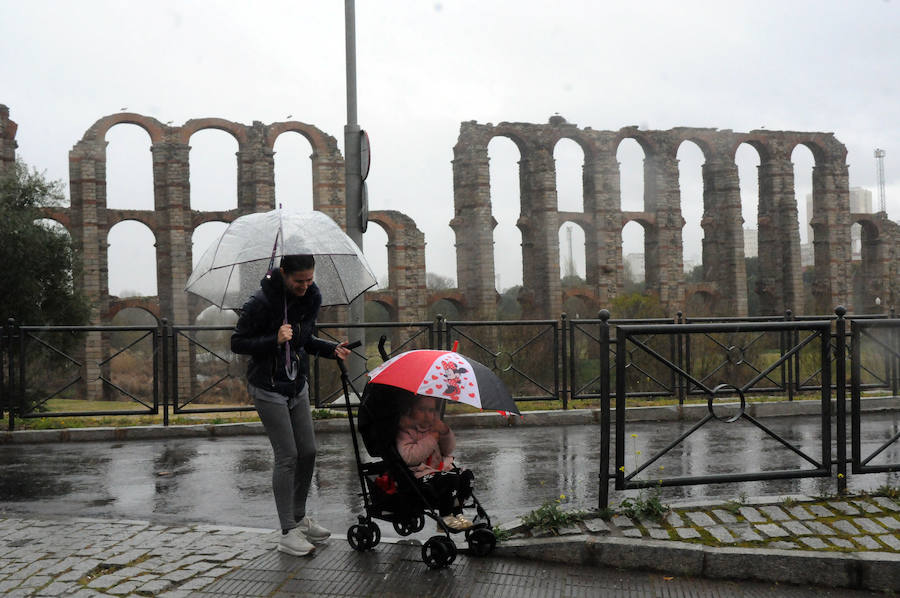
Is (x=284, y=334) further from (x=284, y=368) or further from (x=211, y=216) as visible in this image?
(x=211, y=216)

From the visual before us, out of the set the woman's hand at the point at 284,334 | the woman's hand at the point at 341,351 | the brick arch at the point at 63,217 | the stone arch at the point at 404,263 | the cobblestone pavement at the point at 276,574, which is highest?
the brick arch at the point at 63,217

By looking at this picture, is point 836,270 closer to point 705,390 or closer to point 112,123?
point 112,123

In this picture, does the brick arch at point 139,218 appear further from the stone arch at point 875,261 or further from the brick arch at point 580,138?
the stone arch at point 875,261

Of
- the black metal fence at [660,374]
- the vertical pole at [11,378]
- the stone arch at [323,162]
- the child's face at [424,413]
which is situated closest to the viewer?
the child's face at [424,413]

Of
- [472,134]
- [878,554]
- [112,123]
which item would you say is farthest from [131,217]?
[878,554]

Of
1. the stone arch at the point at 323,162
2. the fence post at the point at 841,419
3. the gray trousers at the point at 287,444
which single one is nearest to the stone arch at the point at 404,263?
the stone arch at the point at 323,162

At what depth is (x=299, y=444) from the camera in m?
4.70

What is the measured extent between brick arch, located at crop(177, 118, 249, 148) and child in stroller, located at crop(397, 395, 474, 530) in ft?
109

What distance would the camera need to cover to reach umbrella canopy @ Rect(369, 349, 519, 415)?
409 centimetres

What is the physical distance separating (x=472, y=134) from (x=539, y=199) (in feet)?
14.2

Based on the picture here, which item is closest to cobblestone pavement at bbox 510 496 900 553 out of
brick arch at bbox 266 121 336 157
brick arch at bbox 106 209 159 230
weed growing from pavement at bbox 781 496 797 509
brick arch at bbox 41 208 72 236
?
weed growing from pavement at bbox 781 496 797 509

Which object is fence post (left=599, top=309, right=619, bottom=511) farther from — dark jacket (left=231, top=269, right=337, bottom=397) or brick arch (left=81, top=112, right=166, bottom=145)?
brick arch (left=81, top=112, right=166, bottom=145)

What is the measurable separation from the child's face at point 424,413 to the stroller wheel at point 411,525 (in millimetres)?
531

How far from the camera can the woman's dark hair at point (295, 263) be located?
14.7 feet
